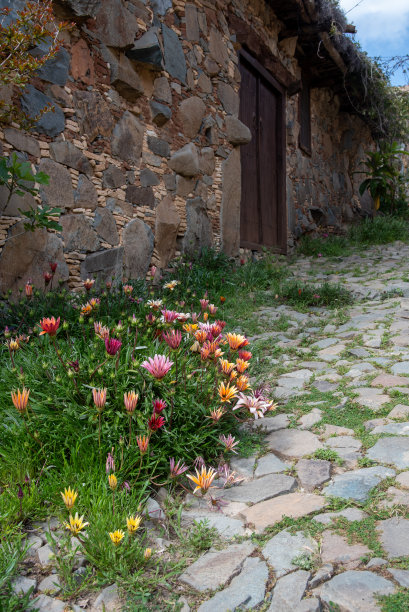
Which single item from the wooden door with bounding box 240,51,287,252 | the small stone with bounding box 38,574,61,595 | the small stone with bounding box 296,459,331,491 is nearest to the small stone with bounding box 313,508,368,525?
the small stone with bounding box 296,459,331,491

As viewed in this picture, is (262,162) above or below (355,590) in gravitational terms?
above

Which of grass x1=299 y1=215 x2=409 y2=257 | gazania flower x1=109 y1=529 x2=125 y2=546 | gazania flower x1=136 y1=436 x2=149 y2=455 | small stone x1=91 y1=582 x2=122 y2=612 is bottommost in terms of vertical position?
small stone x1=91 y1=582 x2=122 y2=612

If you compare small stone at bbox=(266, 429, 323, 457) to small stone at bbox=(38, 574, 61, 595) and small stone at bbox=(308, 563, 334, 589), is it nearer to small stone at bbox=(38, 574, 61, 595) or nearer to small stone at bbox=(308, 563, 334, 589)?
small stone at bbox=(308, 563, 334, 589)

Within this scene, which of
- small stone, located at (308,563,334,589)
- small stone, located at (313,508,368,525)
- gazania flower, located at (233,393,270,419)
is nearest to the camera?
small stone, located at (308,563,334,589)

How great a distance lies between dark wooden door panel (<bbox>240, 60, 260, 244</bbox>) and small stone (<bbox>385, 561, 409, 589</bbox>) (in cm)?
537

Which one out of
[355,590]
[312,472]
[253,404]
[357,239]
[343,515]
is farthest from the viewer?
[357,239]

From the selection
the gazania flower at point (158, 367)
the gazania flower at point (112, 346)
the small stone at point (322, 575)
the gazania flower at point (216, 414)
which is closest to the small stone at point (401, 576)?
the small stone at point (322, 575)

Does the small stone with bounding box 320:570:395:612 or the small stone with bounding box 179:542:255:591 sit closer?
the small stone with bounding box 320:570:395:612

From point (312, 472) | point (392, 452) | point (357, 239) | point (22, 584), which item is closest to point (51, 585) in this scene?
point (22, 584)

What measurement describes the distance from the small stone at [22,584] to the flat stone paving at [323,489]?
0.44 metres

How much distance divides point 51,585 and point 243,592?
1.84 feet

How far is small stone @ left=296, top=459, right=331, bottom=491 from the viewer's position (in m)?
1.94

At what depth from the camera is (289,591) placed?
1.38 meters

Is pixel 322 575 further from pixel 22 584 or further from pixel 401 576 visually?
pixel 22 584
